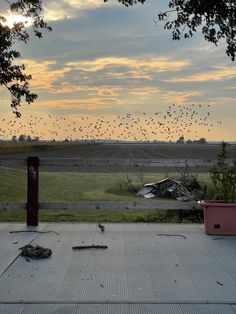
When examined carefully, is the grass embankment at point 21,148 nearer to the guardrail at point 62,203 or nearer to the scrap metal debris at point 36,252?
the guardrail at point 62,203

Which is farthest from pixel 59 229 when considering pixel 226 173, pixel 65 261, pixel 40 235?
pixel 226 173

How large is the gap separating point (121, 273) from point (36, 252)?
4.64ft

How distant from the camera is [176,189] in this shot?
17188mm

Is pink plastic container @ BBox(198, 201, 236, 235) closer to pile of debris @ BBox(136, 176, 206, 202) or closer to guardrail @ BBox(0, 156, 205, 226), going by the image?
guardrail @ BBox(0, 156, 205, 226)

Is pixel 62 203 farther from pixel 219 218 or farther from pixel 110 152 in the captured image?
pixel 110 152

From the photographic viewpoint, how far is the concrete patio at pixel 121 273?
5387mm

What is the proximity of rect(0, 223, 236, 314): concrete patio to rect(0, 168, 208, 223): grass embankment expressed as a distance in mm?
2159

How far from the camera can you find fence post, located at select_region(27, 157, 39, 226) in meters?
9.51

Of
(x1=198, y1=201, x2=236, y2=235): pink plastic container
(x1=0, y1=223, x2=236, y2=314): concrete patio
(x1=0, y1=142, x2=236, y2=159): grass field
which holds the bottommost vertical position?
(x1=0, y1=223, x2=236, y2=314): concrete patio

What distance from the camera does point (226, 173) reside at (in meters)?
9.68

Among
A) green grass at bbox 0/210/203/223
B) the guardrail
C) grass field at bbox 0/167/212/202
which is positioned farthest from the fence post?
grass field at bbox 0/167/212/202

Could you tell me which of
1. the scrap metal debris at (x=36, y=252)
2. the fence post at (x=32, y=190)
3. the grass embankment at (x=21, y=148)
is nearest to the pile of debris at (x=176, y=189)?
the fence post at (x=32, y=190)

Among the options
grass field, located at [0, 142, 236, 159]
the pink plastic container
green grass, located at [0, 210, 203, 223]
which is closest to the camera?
the pink plastic container

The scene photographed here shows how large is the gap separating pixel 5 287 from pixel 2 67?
685 cm
